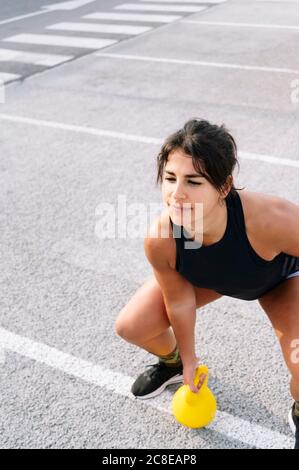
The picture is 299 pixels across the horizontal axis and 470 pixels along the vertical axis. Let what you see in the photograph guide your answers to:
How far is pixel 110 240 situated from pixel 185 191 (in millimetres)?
2302

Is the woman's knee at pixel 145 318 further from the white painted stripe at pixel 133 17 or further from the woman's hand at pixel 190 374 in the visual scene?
the white painted stripe at pixel 133 17

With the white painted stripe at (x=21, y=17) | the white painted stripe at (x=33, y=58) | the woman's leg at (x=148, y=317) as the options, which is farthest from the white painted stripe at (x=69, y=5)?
the woman's leg at (x=148, y=317)

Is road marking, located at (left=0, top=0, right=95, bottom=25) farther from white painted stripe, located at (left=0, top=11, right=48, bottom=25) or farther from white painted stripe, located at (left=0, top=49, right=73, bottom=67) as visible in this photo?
white painted stripe, located at (left=0, top=49, right=73, bottom=67)

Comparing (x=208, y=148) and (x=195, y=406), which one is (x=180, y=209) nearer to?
(x=208, y=148)

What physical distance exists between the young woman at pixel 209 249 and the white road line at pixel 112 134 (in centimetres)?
307

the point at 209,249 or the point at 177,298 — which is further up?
the point at 209,249

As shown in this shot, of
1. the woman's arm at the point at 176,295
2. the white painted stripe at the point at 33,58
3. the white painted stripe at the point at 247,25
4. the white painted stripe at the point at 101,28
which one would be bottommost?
the white painted stripe at the point at 33,58

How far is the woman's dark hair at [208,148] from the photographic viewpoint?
2.17 metres

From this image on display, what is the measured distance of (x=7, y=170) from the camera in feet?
18.7

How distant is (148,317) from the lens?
274cm

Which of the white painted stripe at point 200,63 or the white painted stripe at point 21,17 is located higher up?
the white painted stripe at point 21,17

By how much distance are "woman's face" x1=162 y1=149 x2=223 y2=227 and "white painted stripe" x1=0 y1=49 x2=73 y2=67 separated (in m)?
7.54

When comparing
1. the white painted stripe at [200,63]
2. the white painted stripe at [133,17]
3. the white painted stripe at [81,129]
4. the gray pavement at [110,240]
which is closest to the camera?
the gray pavement at [110,240]

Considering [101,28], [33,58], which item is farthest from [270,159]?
[101,28]
